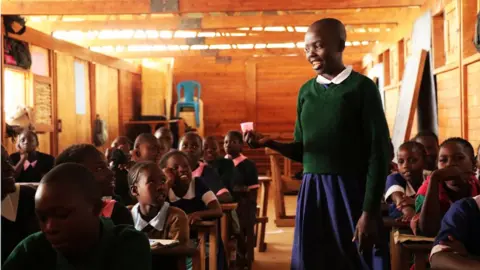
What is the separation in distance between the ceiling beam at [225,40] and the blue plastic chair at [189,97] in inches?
126

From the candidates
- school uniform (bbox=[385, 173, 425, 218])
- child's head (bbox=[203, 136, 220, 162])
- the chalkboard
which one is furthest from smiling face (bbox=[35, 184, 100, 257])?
the chalkboard

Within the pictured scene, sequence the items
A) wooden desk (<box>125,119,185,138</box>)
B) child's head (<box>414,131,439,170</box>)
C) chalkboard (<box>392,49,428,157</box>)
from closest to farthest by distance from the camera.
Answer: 1. child's head (<box>414,131,439,170</box>)
2. chalkboard (<box>392,49,428,157</box>)
3. wooden desk (<box>125,119,185,138</box>)

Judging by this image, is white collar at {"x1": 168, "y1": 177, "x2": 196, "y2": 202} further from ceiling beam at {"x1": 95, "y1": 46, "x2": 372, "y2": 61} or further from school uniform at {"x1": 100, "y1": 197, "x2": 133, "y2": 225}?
ceiling beam at {"x1": 95, "y1": 46, "x2": 372, "y2": 61}

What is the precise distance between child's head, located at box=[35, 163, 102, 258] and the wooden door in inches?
304

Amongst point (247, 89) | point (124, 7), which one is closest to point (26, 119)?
point (124, 7)

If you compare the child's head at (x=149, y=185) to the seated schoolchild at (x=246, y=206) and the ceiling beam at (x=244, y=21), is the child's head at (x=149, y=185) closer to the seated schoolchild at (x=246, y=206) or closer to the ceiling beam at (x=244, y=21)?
the seated schoolchild at (x=246, y=206)

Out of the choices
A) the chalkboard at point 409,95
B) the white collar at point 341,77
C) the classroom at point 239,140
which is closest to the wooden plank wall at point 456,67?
the classroom at point 239,140

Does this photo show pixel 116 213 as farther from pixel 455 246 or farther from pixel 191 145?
pixel 191 145

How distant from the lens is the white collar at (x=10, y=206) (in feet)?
7.57

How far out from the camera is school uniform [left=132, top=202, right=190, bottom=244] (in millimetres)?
2889

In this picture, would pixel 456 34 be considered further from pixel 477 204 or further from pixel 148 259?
pixel 148 259

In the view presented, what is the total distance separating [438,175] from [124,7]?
5.25 meters

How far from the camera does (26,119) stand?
25.1 ft

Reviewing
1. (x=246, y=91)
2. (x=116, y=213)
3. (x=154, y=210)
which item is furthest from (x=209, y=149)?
(x=246, y=91)
